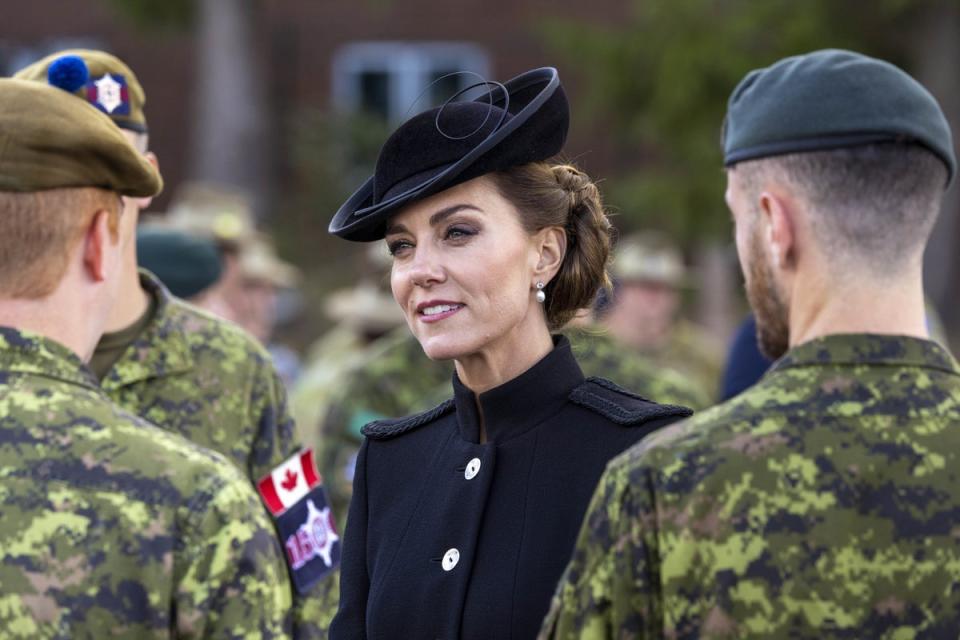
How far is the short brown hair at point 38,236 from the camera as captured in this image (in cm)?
275

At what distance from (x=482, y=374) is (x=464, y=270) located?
243 mm

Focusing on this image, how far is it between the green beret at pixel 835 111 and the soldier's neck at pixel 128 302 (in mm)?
2231

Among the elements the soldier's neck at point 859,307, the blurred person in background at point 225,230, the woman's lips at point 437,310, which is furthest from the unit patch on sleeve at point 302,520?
the blurred person in background at point 225,230

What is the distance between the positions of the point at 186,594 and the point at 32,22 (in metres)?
20.8

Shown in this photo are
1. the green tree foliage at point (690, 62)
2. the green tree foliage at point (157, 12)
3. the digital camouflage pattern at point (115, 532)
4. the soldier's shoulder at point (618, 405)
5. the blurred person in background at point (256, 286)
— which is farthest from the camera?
the green tree foliage at point (157, 12)

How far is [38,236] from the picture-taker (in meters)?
2.76

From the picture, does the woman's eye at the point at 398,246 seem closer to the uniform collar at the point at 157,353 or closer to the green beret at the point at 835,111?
the uniform collar at the point at 157,353

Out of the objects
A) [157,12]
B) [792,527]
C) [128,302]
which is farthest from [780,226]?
[157,12]

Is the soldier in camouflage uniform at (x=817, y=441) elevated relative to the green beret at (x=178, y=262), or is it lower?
elevated

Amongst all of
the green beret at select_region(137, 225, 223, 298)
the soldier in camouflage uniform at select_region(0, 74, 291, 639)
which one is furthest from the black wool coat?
the green beret at select_region(137, 225, 223, 298)

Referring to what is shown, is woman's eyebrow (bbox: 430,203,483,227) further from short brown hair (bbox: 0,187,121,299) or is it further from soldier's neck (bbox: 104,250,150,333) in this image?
soldier's neck (bbox: 104,250,150,333)

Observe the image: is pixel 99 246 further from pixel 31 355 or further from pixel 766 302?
pixel 766 302

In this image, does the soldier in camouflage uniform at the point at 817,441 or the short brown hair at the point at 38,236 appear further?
the short brown hair at the point at 38,236

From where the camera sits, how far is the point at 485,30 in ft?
70.9
